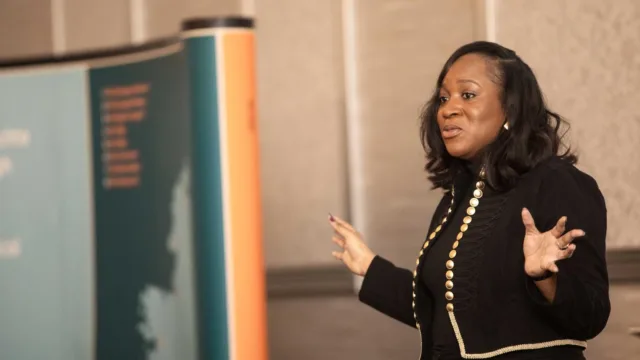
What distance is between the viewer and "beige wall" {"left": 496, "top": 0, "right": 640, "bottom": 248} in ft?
9.83

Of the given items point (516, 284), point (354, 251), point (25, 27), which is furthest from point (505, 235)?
point (25, 27)

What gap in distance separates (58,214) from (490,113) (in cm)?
103

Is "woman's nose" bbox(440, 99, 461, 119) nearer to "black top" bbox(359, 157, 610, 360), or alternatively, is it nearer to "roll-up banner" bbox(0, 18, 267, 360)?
"black top" bbox(359, 157, 610, 360)

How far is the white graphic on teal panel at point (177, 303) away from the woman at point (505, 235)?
1.88 feet

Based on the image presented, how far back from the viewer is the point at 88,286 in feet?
7.04

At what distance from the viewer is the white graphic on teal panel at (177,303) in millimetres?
1976

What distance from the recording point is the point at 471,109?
219cm

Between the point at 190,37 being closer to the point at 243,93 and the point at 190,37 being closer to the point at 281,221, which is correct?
the point at 243,93

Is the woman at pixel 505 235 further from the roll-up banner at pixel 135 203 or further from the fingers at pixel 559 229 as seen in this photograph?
the roll-up banner at pixel 135 203

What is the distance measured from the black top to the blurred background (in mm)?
1003

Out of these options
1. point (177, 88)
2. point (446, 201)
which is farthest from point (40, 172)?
point (446, 201)

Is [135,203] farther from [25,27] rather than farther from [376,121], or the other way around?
[25,27]

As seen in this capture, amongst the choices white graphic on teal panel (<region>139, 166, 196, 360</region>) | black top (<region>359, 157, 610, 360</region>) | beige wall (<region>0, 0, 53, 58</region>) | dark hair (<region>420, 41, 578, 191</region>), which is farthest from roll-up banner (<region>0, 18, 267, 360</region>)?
beige wall (<region>0, 0, 53, 58</region>)

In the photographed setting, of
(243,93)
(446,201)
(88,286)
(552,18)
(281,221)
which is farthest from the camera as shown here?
(281,221)
